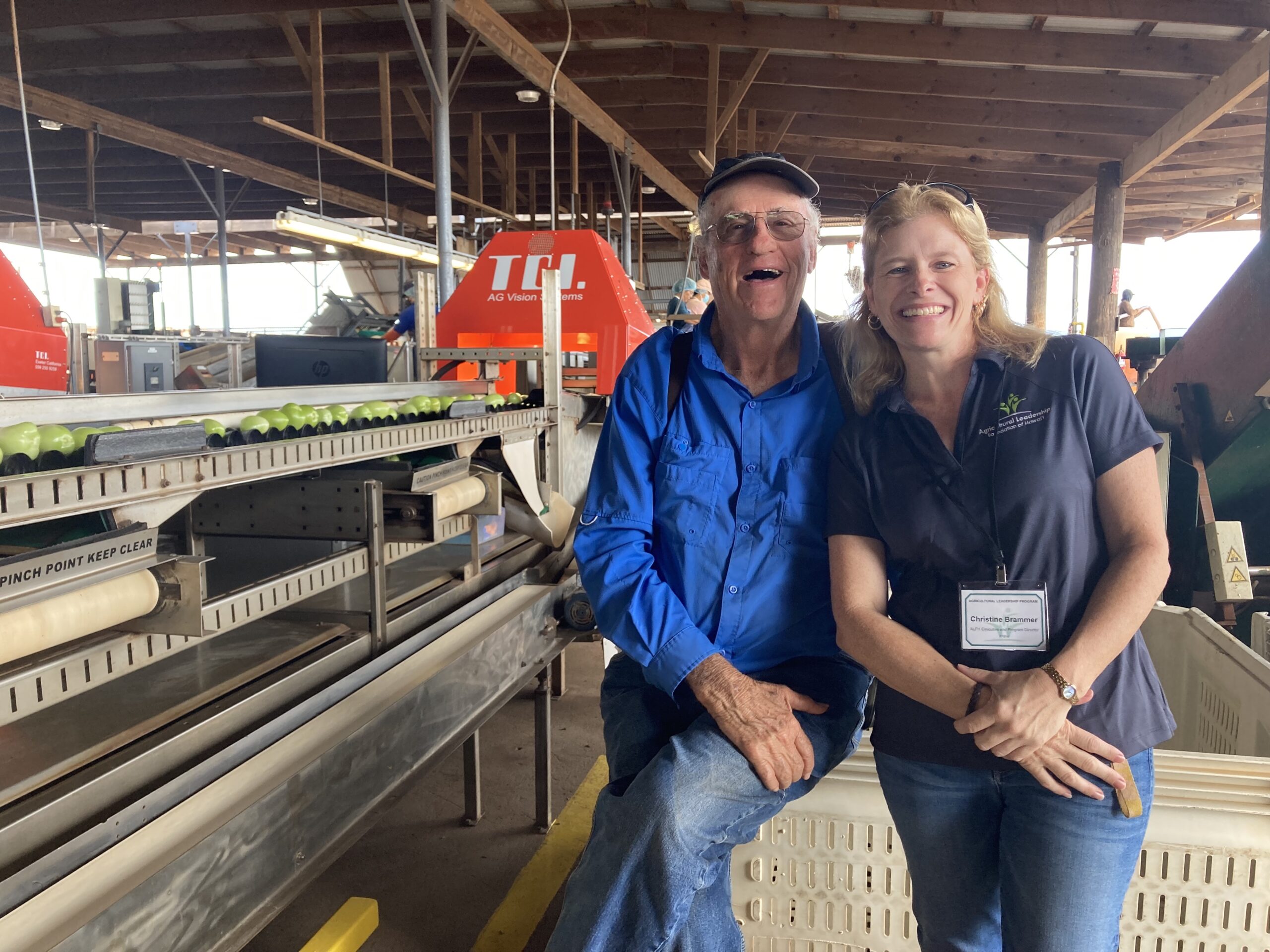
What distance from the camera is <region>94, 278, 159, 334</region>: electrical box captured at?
764 centimetres

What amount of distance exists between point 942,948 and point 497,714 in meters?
2.31

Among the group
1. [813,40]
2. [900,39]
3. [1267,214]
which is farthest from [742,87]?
[1267,214]

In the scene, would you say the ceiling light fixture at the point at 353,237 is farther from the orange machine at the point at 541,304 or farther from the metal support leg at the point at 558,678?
the metal support leg at the point at 558,678

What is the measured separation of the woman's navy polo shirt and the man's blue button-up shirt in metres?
0.14

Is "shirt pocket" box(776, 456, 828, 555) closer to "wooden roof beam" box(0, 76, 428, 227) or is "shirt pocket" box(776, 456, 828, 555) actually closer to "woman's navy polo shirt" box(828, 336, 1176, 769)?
"woman's navy polo shirt" box(828, 336, 1176, 769)

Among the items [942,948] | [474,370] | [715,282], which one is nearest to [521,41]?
[474,370]

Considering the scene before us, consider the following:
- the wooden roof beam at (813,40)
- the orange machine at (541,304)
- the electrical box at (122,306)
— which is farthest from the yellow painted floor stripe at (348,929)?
the electrical box at (122,306)

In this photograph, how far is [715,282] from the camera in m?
1.60

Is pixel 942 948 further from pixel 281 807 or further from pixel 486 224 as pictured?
pixel 486 224

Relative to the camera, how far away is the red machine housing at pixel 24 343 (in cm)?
240

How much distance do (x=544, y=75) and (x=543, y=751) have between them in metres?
4.59

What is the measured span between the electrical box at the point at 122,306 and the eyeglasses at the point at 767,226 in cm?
771

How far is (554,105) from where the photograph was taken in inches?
216

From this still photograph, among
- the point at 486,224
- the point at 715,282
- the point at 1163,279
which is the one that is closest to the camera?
the point at 715,282
